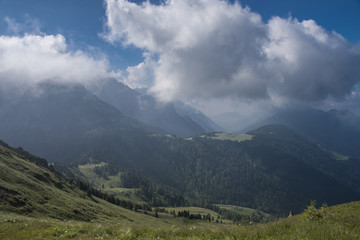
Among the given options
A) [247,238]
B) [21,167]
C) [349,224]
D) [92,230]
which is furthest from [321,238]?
[21,167]

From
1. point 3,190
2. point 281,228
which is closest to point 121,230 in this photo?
point 281,228

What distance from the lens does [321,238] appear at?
32.6ft

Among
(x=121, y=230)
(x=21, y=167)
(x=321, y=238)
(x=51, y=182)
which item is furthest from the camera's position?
(x=51, y=182)

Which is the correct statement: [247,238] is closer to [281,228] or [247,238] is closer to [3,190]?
[281,228]

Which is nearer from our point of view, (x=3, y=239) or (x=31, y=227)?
(x=3, y=239)

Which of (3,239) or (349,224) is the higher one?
(349,224)

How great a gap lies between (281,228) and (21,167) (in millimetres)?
87901

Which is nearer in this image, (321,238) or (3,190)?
(321,238)

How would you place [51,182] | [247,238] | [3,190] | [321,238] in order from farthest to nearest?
[51,182]
[3,190]
[247,238]
[321,238]

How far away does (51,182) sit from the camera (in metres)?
79.9

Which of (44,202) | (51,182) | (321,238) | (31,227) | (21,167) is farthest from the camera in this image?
(51,182)

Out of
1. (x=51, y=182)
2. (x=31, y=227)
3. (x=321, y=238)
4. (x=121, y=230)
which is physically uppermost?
(x=321, y=238)

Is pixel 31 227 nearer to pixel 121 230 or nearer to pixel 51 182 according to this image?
pixel 121 230

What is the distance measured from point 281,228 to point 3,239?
1951 centimetres
